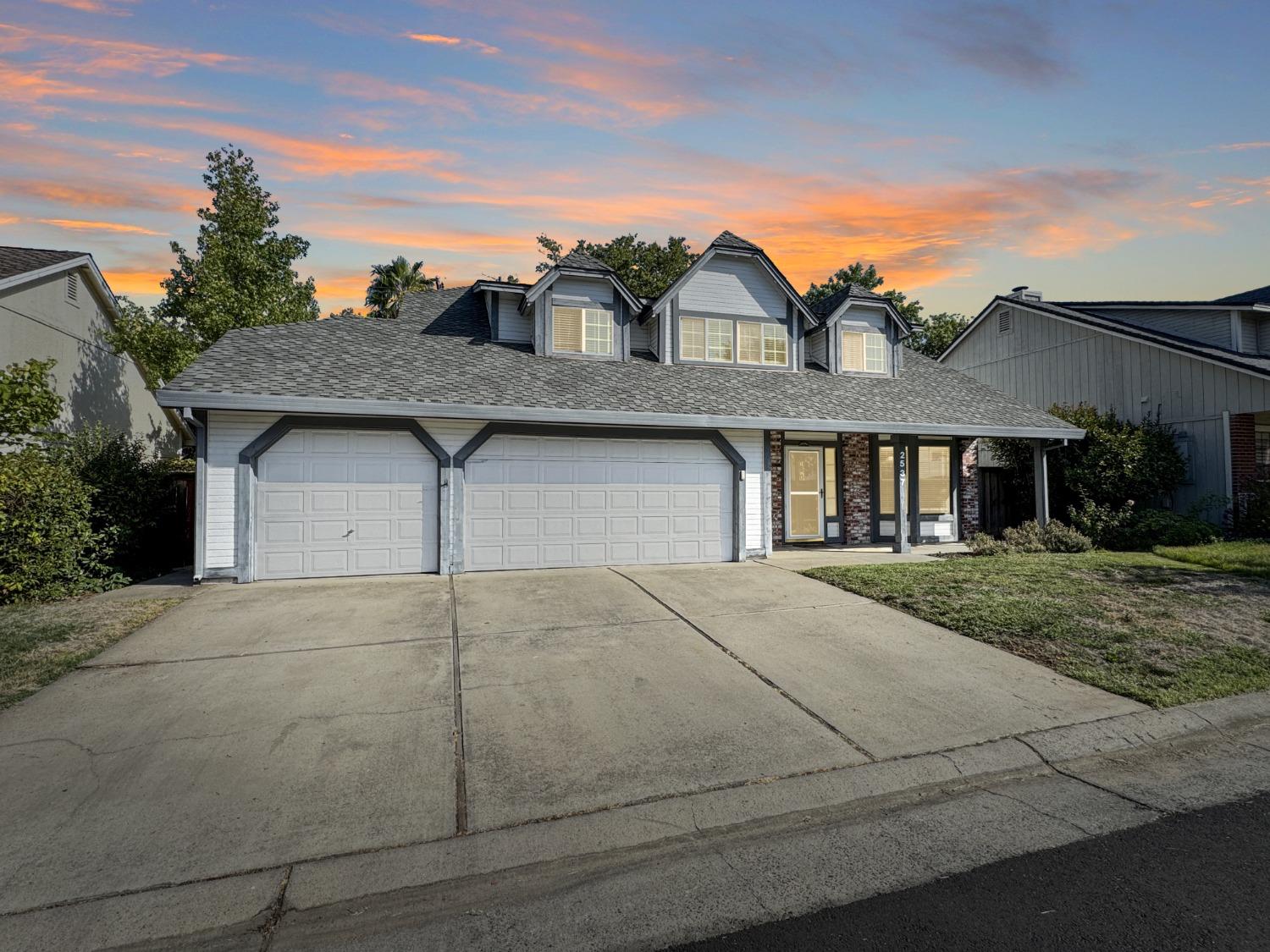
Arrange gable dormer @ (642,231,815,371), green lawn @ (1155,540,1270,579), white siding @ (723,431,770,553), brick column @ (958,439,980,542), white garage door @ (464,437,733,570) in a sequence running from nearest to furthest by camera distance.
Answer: green lawn @ (1155,540,1270,579) < white garage door @ (464,437,733,570) < white siding @ (723,431,770,553) < gable dormer @ (642,231,815,371) < brick column @ (958,439,980,542)

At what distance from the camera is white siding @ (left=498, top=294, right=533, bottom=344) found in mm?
14469

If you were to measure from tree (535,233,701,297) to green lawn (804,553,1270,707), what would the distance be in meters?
24.4

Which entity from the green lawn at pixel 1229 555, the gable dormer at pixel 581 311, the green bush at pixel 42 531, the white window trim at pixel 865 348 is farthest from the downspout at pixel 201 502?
the green lawn at pixel 1229 555

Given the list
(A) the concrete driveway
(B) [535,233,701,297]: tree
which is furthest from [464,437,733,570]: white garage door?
(B) [535,233,701,297]: tree

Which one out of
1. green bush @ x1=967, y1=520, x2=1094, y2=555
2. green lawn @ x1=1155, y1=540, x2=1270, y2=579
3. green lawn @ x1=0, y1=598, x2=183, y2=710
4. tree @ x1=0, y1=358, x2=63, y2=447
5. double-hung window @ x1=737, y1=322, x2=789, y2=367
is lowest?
green lawn @ x1=0, y1=598, x2=183, y2=710

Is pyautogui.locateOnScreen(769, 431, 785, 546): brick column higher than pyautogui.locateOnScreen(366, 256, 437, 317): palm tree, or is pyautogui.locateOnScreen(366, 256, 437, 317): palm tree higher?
pyautogui.locateOnScreen(366, 256, 437, 317): palm tree

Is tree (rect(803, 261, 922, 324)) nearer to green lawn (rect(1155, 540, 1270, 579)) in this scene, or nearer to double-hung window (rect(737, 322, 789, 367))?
double-hung window (rect(737, 322, 789, 367))

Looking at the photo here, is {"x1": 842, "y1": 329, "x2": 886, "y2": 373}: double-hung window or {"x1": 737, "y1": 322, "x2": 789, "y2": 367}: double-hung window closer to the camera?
{"x1": 737, "y1": 322, "x2": 789, "y2": 367}: double-hung window

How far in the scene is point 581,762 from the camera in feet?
13.3

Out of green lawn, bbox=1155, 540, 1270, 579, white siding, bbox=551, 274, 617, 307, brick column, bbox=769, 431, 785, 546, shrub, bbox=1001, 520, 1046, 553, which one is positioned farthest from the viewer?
brick column, bbox=769, 431, 785, 546

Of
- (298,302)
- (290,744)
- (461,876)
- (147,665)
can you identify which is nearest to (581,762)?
(461,876)

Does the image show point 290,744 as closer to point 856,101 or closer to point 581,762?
point 581,762

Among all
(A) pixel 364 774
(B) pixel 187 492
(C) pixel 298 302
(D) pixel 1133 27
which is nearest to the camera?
(A) pixel 364 774

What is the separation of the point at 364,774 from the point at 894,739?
3582 millimetres
